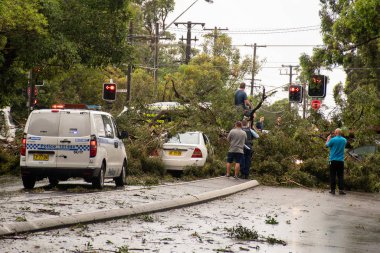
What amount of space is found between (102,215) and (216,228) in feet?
5.71

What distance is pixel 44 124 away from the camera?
18156 millimetres

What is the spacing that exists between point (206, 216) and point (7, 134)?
40.8 feet

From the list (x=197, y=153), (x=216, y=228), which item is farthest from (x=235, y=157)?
(x=216, y=228)

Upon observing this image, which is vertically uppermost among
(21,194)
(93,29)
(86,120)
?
(93,29)

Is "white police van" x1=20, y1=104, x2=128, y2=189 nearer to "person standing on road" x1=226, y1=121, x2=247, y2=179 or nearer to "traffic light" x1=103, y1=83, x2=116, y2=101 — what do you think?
"person standing on road" x1=226, y1=121, x2=247, y2=179

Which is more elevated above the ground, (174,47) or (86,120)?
(174,47)

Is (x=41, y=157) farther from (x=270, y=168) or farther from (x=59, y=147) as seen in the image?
(x=270, y=168)

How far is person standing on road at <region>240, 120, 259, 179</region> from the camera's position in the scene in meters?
25.3

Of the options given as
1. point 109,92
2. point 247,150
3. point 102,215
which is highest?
point 109,92

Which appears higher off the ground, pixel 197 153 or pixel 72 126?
pixel 72 126

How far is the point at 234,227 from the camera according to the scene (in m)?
12.3

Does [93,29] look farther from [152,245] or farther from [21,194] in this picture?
[152,245]

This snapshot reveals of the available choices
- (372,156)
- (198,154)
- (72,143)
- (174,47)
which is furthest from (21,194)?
(174,47)

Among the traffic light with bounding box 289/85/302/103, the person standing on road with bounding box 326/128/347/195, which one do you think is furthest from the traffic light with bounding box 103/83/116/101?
the person standing on road with bounding box 326/128/347/195
